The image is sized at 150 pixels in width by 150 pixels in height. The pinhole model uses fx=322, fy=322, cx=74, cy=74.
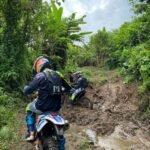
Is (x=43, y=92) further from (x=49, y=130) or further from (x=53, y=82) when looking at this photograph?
(x=49, y=130)

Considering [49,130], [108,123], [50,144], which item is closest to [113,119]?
[108,123]

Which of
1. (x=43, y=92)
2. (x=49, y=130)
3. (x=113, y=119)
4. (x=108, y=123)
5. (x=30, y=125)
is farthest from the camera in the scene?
(x=113, y=119)

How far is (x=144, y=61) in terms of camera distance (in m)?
10.5

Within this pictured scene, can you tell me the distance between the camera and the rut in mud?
23.8ft

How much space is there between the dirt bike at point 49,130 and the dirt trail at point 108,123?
971 mm

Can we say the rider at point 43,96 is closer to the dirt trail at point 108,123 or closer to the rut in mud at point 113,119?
the dirt trail at point 108,123

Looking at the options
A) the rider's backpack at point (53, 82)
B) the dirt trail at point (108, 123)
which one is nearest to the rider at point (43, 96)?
the rider's backpack at point (53, 82)

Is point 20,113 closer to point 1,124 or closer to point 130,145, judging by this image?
Result: point 1,124

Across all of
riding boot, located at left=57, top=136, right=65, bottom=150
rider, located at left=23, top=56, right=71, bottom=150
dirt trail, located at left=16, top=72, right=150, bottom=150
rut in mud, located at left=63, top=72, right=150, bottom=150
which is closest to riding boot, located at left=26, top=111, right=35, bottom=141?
rider, located at left=23, top=56, right=71, bottom=150

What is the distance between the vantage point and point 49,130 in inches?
213

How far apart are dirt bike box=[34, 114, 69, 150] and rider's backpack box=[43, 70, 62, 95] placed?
0.42m

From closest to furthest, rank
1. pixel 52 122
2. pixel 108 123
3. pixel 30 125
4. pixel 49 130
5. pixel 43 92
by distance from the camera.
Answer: pixel 52 122, pixel 49 130, pixel 43 92, pixel 30 125, pixel 108 123

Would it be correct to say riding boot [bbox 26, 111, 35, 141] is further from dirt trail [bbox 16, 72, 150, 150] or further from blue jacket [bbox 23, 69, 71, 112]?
dirt trail [bbox 16, 72, 150, 150]

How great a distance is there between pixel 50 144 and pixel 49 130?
256 millimetres
